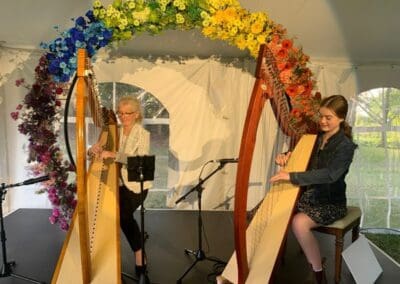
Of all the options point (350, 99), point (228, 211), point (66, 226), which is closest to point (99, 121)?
point (66, 226)

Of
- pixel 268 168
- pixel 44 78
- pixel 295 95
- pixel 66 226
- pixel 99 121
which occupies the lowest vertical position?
pixel 66 226

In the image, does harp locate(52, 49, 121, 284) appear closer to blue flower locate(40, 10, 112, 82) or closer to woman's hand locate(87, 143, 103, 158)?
woman's hand locate(87, 143, 103, 158)

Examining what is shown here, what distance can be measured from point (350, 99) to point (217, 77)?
1451 millimetres

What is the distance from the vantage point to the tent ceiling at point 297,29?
9.53 ft

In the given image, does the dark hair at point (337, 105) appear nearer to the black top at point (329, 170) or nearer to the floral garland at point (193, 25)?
the black top at point (329, 170)

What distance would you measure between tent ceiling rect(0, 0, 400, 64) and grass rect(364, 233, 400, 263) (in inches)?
76.0

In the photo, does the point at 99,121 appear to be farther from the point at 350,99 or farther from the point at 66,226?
the point at 350,99

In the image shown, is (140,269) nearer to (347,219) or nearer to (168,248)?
(168,248)

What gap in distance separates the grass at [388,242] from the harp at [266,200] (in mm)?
2151

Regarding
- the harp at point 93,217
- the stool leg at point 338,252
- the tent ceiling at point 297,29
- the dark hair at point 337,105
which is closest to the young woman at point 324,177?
the dark hair at point 337,105

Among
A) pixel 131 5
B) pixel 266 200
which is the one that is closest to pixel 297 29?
pixel 131 5

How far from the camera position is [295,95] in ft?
7.70

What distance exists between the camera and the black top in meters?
1.95

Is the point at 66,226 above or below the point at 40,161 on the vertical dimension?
below
